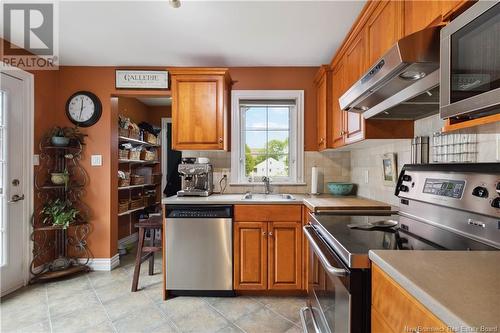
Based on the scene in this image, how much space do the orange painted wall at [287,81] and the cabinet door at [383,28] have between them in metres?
1.32

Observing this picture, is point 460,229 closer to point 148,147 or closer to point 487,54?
point 487,54

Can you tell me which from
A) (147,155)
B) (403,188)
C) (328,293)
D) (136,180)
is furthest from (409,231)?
(147,155)

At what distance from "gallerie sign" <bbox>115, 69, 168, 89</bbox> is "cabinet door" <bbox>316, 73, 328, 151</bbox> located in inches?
68.8

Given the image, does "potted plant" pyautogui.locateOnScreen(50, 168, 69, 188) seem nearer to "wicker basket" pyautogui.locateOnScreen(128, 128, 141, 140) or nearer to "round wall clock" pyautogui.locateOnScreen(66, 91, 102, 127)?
"round wall clock" pyautogui.locateOnScreen(66, 91, 102, 127)

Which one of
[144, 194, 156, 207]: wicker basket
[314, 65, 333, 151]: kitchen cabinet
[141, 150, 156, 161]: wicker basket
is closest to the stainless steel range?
[314, 65, 333, 151]: kitchen cabinet

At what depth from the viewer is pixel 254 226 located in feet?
8.01

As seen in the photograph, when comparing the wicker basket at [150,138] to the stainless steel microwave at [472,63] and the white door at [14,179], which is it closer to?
the white door at [14,179]

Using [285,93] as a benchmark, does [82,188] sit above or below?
below

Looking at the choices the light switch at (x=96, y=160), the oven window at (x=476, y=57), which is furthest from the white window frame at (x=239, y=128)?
the oven window at (x=476, y=57)

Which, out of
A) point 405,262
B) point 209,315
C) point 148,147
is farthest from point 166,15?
point 148,147

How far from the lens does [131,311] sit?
7.32ft

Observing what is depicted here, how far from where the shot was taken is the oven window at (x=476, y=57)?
773mm

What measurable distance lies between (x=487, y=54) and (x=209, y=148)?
2.26 meters

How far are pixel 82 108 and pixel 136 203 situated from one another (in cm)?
162
